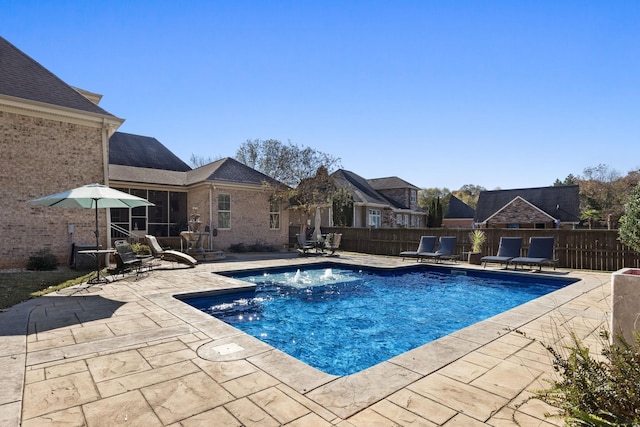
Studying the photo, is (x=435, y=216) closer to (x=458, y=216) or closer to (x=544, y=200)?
(x=544, y=200)

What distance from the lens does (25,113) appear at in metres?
10.1

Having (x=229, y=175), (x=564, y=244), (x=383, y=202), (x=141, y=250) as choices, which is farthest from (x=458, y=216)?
(x=141, y=250)

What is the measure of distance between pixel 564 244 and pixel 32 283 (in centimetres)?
1586

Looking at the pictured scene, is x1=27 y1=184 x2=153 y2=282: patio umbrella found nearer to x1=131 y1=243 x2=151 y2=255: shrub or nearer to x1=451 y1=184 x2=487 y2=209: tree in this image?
x1=131 y1=243 x2=151 y2=255: shrub

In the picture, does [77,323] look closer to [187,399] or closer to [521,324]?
[187,399]

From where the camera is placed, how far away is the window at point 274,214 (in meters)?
18.9

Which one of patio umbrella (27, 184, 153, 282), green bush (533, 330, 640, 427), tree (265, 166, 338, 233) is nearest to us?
green bush (533, 330, 640, 427)

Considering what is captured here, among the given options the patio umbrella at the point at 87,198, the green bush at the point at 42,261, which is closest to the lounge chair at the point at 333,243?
the patio umbrella at the point at 87,198

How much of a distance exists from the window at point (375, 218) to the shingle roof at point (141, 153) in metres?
14.9

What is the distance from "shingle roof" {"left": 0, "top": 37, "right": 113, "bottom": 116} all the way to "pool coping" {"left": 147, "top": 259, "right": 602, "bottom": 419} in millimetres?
9280

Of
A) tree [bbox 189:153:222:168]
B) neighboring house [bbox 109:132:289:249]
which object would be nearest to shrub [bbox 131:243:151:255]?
neighboring house [bbox 109:132:289:249]

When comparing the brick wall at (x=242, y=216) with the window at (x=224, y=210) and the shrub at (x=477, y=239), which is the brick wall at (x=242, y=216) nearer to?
the window at (x=224, y=210)

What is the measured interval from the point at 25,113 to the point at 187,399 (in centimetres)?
1172

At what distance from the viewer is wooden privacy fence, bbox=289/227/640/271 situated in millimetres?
10867
